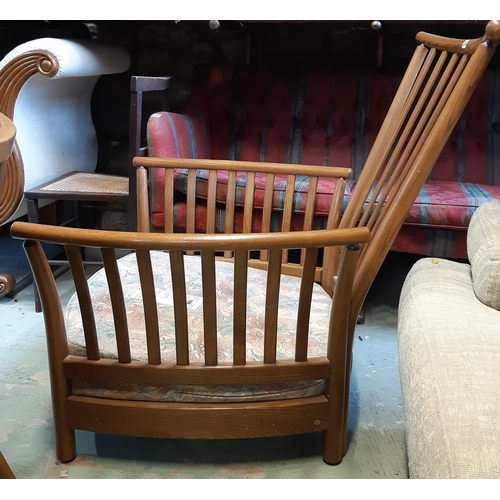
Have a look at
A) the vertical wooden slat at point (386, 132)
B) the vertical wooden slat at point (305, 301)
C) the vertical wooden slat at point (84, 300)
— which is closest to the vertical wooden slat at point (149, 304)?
the vertical wooden slat at point (84, 300)

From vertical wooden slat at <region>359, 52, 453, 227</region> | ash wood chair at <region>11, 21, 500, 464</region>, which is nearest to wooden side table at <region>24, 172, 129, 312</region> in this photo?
ash wood chair at <region>11, 21, 500, 464</region>

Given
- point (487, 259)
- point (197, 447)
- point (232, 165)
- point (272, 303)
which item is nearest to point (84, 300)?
point (272, 303)

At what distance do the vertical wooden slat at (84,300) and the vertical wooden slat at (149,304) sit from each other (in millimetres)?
103

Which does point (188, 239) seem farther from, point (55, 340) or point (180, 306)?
point (55, 340)

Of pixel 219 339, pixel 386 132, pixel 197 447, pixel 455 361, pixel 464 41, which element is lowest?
pixel 197 447

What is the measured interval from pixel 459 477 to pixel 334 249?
69 centimetres

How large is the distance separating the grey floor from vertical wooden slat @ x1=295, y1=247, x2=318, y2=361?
0.97 feet

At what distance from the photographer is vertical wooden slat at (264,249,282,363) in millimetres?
916

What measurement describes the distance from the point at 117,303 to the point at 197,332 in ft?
0.63

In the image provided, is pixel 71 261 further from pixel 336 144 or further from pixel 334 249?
pixel 336 144

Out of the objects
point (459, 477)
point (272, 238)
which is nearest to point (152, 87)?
point (272, 238)

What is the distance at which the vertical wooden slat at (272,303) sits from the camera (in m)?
0.92

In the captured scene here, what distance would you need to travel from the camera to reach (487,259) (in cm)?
101

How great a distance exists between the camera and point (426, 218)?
1710 millimetres
